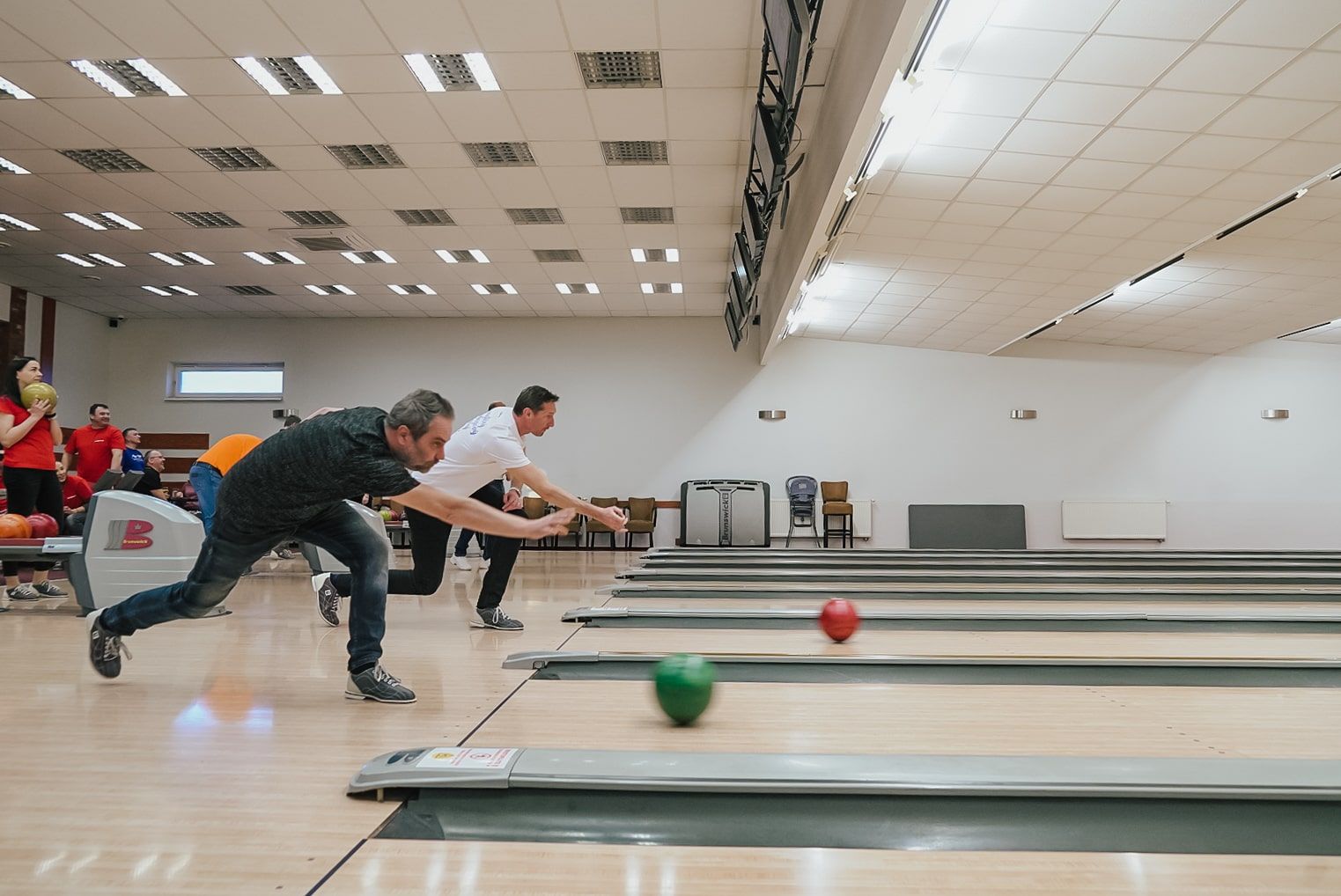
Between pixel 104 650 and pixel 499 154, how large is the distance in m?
4.88

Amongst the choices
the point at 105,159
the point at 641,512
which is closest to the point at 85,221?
the point at 105,159

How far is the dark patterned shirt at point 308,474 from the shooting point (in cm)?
229

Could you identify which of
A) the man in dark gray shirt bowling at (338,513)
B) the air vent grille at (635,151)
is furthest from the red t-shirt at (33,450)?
the air vent grille at (635,151)

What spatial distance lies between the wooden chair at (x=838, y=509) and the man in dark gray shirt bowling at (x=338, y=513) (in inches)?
361

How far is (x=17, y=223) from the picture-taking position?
8.37 meters

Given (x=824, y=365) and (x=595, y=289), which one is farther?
(x=824, y=365)

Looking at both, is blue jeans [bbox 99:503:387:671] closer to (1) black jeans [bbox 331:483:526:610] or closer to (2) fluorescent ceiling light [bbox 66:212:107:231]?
(1) black jeans [bbox 331:483:526:610]

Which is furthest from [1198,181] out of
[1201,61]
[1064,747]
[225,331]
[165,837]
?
[225,331]

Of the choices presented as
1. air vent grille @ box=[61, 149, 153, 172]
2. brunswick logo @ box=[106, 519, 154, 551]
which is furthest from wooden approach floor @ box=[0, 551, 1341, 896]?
air vent grille @ box=[61, 149, 153, 172]

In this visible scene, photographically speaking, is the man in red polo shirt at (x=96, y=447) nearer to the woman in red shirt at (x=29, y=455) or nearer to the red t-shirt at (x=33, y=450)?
the woman in red shirt at (x=29, y=455)

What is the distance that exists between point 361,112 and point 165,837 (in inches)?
218

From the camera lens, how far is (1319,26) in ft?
13.0

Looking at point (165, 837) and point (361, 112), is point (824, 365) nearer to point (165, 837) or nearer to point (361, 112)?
point (361, 112)

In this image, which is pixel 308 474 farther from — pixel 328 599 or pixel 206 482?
pixel 206 482
